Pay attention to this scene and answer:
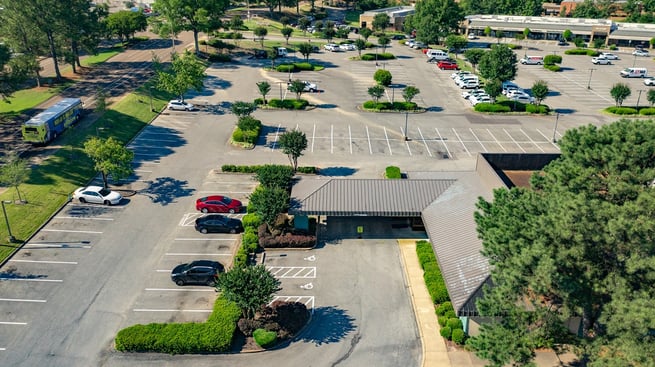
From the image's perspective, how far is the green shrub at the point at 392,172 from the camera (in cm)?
5047

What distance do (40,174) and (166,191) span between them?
12780mm

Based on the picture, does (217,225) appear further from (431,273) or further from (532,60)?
(532,60)

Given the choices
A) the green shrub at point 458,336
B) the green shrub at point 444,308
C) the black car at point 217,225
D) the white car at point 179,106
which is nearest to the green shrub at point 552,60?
the white car at point 179,106

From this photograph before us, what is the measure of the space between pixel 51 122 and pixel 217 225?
89.5ft

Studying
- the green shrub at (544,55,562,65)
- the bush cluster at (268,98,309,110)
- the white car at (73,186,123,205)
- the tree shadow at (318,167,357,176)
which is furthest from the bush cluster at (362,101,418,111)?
the green shrub at (544,55,562,65)

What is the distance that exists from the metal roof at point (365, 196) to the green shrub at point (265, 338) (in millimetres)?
12240

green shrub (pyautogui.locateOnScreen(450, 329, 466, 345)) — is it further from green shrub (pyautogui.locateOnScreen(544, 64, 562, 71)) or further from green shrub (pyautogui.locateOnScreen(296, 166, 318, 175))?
green shrub (pyautogui.locateOnScreen(544, 64, 562, 71))

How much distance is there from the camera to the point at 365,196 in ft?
141

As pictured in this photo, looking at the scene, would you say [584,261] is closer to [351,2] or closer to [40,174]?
[40,174]

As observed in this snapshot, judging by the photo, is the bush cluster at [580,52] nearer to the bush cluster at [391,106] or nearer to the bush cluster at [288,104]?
the bush cluster at [391,106]

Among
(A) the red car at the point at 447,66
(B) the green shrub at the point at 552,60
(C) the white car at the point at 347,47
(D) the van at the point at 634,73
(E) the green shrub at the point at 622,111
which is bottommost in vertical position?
(E) the green shrub at the point at 622,111

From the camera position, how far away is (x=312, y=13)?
152 m

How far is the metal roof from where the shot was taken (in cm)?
4141

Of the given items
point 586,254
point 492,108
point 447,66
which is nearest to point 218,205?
point 586,254
